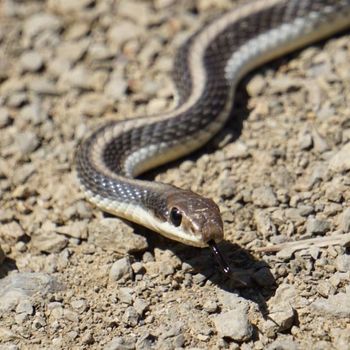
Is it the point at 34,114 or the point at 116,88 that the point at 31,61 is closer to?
the point at 34,114

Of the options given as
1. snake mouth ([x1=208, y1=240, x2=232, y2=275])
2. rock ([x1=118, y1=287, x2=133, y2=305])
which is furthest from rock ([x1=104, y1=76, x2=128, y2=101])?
snake mouth ([x1=208, y1=240, x2=232, y2=275])

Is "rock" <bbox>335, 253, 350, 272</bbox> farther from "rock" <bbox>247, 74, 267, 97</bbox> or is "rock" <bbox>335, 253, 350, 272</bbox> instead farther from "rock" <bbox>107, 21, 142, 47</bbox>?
"rock" <bbox>107, 21, 142, 47</bbox>

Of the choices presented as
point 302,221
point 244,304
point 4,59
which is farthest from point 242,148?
point 4,59

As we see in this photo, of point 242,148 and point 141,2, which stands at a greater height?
point 141,2

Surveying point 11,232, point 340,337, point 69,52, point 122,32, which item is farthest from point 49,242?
point 122,32

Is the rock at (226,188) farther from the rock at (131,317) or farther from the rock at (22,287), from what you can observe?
the rock at (22,287)

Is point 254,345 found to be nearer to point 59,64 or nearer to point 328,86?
point 328,86

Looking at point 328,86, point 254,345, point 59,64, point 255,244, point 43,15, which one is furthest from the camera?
point 43,15
